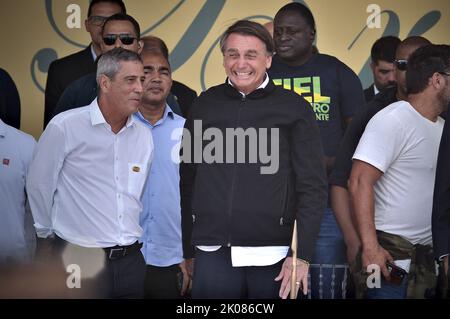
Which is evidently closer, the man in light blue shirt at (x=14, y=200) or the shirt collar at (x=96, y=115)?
the shirt collar at (x=96, y=115)

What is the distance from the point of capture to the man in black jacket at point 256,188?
4.43 meters

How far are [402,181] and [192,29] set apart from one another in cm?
158

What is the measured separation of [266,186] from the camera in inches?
177

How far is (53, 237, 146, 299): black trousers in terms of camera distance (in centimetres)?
452

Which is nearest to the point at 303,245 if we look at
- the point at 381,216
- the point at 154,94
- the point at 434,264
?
the point at 381,216

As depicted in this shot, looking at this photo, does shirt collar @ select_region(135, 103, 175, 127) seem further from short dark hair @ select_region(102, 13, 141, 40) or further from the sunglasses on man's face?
the sunglasses on man's face

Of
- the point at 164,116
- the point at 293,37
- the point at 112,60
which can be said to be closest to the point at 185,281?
the point at 164,116

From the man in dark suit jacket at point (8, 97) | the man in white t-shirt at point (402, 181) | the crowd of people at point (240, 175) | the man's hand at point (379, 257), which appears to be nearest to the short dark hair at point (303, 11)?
the crowd of people at point (240, 175)

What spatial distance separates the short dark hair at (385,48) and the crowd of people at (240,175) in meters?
0.07

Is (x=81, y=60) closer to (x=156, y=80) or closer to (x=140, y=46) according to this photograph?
(x=140, y=46)

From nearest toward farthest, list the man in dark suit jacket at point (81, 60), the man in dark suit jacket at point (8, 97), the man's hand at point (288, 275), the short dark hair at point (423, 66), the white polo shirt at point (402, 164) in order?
the man's hand at point (288, 275) < the white polo shirt at point (402, 164) < the short dark hair at point (423, 66) < the man in dark suit jacket at point (81, 60) < the man in dark suit jacket at point (8, 97)

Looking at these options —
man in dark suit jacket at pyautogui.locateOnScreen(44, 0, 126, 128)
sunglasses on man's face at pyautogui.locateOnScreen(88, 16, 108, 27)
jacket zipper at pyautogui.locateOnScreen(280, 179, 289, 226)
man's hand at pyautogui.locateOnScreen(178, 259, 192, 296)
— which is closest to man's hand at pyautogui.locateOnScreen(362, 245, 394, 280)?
jacket zipper at pyautogui.locateOnScreen(280, 179, 289, 226)

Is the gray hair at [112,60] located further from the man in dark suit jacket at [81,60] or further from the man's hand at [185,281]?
the man's hand at [185,281]
